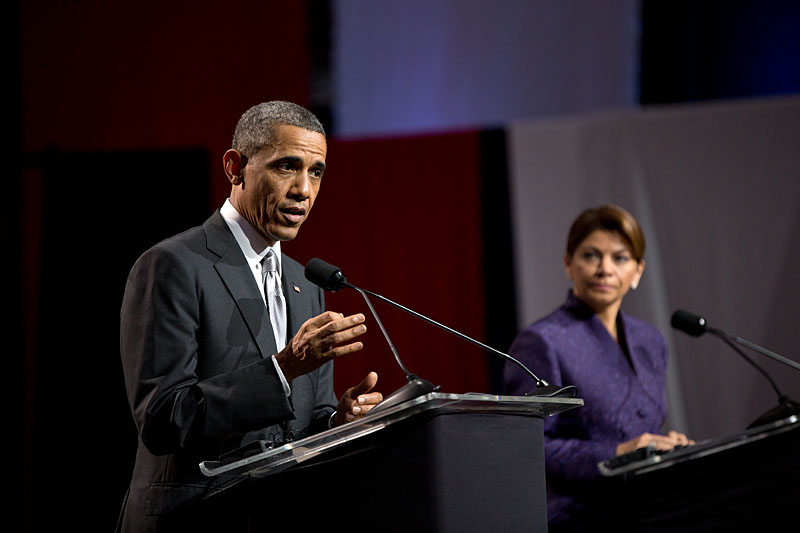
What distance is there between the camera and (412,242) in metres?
4.50

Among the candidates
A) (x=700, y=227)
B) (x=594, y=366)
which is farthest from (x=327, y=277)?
(x=700, y=227)

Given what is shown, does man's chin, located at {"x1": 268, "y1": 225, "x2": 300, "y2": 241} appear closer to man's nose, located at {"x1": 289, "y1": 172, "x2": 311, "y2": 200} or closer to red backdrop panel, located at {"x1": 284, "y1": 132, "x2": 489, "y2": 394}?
man's nose, located at {"x1": 289, "y1": 172, "x2": 311, "y2": 200}

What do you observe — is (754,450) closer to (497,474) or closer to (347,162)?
(497,474)

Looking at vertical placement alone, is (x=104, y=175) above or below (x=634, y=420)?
above

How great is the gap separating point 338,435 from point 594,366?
4.38 feet

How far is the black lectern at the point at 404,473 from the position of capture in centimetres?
135

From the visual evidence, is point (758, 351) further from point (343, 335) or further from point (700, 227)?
point (700, 227)

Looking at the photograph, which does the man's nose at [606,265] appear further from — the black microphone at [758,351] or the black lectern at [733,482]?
the black lectern at [733,482]

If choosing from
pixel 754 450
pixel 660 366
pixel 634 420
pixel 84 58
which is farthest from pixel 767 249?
pixel 84 58

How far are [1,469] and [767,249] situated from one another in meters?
3.68

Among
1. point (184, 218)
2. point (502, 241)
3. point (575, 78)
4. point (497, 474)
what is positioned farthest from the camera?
point (575, 78)

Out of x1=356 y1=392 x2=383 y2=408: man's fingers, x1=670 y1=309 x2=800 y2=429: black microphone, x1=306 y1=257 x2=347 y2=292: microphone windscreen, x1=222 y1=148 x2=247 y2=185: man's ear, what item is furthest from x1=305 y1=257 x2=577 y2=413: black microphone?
x1=670 y1=309 x2=800 y2=429: black microphone

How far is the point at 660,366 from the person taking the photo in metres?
2.70

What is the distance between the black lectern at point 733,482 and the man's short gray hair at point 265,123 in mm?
980
